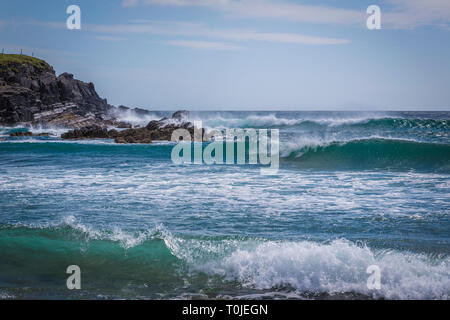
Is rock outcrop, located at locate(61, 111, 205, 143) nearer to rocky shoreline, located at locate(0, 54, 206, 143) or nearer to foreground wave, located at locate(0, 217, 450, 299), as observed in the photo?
rocky shoreline, located at locate(0, 54, 206, 143)

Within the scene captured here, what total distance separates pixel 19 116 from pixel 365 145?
5621 centimetres

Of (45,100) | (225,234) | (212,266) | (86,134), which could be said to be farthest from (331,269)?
(45,100)

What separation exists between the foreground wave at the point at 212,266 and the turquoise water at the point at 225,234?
0.06ft

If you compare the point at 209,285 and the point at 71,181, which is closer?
the point at 209,285

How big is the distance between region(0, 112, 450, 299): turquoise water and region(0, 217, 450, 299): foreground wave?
2 cm

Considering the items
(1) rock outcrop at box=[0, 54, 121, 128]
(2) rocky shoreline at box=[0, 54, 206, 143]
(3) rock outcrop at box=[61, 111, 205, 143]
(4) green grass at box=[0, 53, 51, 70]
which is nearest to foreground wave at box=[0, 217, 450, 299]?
(3) rock outcrop at box=[61, 111, 205, 143]

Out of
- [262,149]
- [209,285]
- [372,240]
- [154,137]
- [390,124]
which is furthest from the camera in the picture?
[390,124]

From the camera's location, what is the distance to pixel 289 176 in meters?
14.2

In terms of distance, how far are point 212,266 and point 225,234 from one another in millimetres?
1191

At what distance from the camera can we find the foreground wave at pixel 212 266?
5.55 m

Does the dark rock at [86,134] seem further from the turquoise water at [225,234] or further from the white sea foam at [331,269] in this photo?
the white sea foam at [331,269]

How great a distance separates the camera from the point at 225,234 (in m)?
7.46
